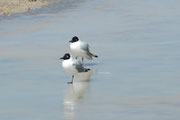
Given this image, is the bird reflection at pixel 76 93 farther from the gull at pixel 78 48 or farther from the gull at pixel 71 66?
the gull at pixel 78 48

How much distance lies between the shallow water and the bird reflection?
15mm

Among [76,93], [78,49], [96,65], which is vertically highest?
[78,49]

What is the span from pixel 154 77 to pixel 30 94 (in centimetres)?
264

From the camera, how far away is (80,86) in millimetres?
12789


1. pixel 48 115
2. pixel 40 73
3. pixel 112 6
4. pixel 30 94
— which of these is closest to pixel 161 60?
pixel 40 73

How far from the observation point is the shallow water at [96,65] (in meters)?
10.6

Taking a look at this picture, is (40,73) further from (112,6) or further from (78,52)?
(112,6)

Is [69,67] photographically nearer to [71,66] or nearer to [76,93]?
[71,66]

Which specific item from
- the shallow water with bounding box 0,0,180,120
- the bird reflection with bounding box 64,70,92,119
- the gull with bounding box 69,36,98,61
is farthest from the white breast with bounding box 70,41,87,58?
the bird reflection with bounding box 64,70,92,119

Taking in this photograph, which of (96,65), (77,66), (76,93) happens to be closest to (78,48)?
(96,65)

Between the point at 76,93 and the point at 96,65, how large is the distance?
9.89ft

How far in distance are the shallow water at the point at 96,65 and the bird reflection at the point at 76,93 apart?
0.01 meters

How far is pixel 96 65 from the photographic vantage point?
15023mm

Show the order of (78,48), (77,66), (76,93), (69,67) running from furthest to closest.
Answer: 1. (78,48)
2. (77,66)
3. (69,67)
4. (76,93)
